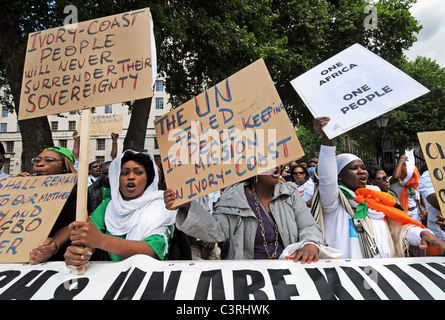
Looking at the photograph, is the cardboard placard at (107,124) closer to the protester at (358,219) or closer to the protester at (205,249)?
the protester at (205,249)

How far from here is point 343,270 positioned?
1565 mm

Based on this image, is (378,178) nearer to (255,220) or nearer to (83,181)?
(255,220)

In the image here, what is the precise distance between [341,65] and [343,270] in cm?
141

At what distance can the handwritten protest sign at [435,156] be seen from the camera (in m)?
1.85

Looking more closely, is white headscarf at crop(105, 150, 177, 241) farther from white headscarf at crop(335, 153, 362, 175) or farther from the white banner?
white headscarf at crop(335, 153, 362, 175)

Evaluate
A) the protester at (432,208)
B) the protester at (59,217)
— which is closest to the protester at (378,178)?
the protester at (432,208)

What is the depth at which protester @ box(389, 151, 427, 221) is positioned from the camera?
4375 mm

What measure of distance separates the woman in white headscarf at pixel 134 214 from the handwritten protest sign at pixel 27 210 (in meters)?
→ 0.30

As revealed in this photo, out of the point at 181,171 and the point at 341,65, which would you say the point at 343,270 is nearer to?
the point at 181,171

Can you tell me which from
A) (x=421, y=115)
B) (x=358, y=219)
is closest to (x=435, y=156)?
(x=358, y=219)

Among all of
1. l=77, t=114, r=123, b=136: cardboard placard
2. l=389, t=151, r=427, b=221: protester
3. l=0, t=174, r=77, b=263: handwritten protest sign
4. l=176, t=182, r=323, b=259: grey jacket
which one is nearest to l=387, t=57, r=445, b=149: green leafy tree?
l=389, t=151, r=427, b=221: protester

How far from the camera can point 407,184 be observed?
175 inches

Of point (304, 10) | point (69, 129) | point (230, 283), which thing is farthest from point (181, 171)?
point (69, 129)
